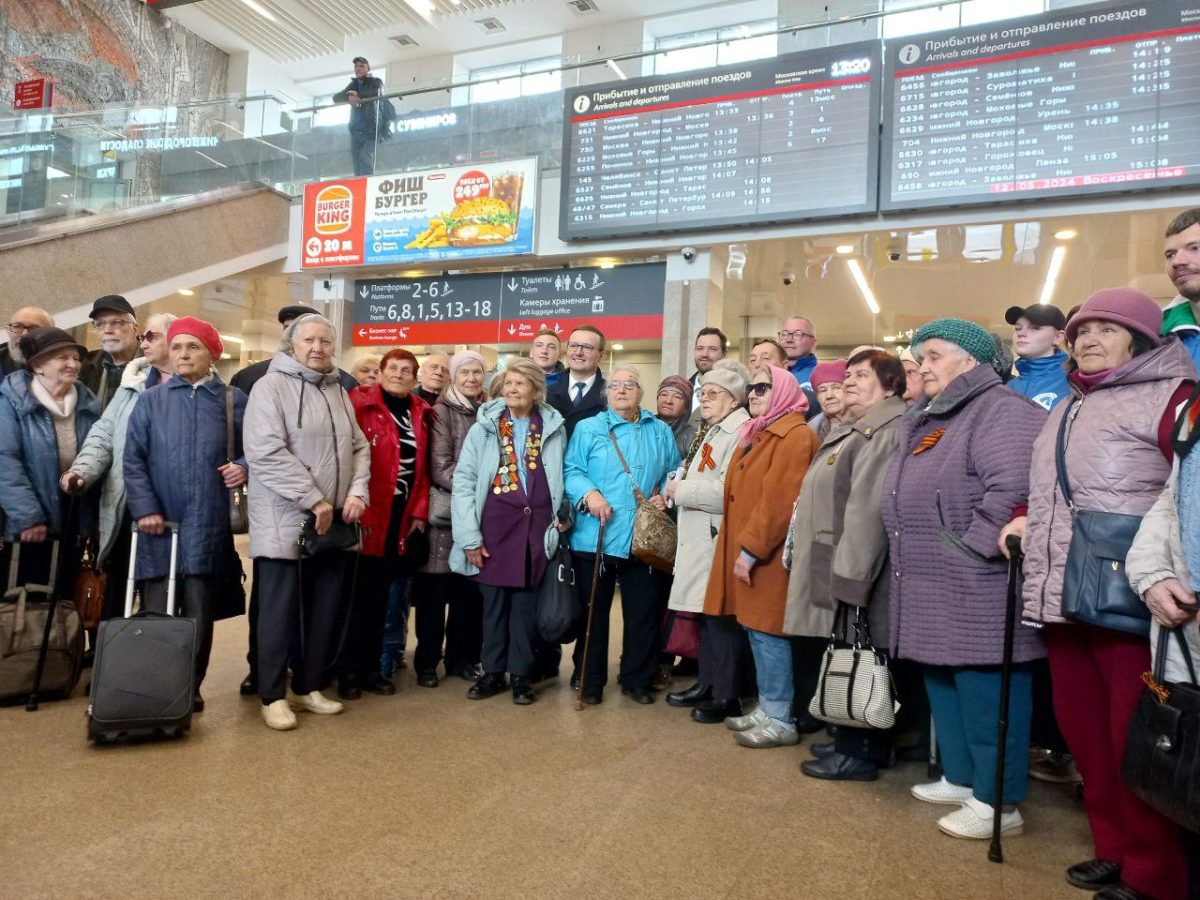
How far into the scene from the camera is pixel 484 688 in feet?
14.1

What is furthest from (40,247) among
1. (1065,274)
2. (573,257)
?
(1065,274)

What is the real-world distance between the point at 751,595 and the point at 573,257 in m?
5.49

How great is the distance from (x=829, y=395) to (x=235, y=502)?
2703mm

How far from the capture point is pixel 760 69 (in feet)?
23.7

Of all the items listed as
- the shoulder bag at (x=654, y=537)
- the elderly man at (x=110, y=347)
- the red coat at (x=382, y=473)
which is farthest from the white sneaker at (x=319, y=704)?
the elderly man at (x=110, y=347)

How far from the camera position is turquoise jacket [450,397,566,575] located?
4.24 m

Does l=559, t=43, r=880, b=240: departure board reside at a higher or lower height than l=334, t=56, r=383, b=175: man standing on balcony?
lower

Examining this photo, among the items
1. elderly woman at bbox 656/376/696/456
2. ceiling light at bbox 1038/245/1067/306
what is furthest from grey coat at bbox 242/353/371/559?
ceiling light at bbox 1038/245/1067/306

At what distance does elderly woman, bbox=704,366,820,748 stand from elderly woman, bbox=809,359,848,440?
5.4 inches

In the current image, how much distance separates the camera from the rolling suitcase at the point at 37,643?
3.74m

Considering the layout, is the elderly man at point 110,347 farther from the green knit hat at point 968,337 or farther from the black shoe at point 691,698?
the green knit hat at point 968,337

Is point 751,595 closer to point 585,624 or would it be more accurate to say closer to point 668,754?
point 668,754

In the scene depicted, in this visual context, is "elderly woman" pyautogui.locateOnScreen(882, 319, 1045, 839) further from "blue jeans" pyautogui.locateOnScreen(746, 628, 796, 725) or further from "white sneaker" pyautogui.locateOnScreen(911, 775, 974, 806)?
"blue jeans" pyautogui.locateOnScreen(746, 628, 796, 725)

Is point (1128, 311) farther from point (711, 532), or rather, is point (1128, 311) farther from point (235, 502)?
point (235, 502)
